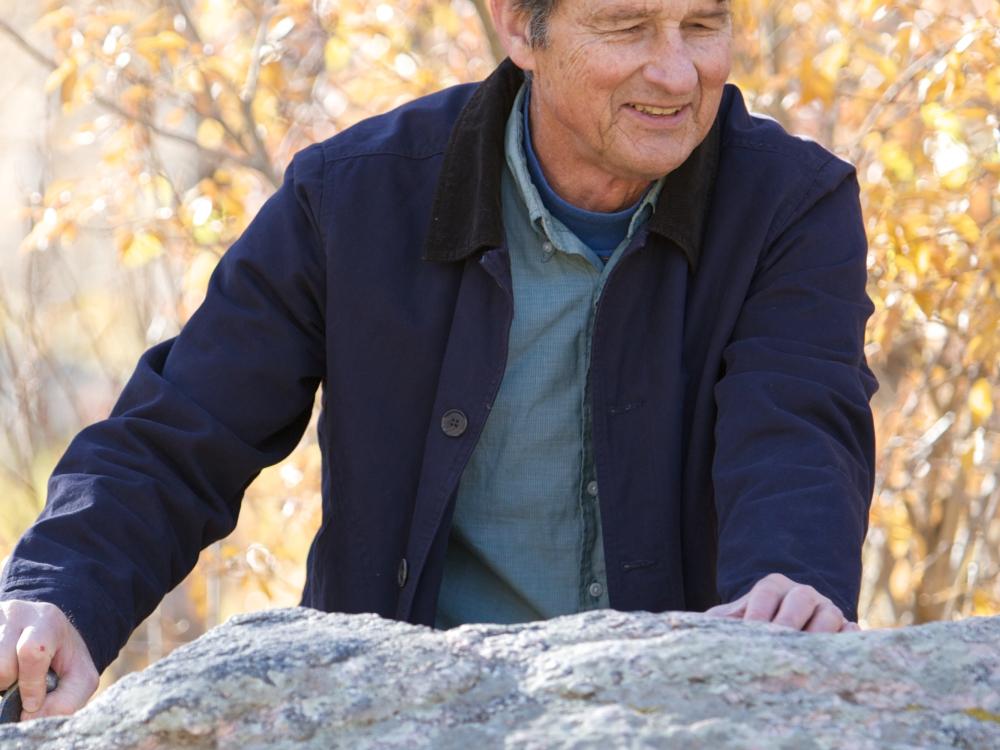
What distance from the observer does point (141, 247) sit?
441 cm

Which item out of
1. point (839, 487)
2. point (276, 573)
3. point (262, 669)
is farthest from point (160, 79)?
point (262, 669)

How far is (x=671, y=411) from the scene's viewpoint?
2529 millimetres

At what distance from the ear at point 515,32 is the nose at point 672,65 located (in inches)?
10.9

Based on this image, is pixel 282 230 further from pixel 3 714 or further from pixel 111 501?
pixel 3 714

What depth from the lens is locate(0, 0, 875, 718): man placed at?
2475 mm

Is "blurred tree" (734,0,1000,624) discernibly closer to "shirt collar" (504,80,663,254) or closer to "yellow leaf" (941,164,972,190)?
"yellow leaf" (941,164,972,190)

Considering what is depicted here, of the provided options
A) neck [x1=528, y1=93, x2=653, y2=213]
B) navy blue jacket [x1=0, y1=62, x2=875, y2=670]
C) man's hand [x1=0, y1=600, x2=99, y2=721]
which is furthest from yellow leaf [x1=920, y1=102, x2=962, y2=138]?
man's hand [x1=0, y1=600, x2=99, y2=721]

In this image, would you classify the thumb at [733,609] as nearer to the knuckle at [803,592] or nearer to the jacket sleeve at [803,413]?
the knuckle at [803,592]

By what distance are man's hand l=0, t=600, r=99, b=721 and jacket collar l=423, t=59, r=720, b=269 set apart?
926mm

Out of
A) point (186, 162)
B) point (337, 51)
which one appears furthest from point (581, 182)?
point (186, 162)

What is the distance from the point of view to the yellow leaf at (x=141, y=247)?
172 inches

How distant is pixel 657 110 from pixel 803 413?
56 centimetres

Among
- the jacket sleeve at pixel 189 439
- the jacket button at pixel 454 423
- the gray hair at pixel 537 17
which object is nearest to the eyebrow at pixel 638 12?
the gray hair at pixel 537 17

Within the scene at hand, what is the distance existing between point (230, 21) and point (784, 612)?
3825 millimetres
